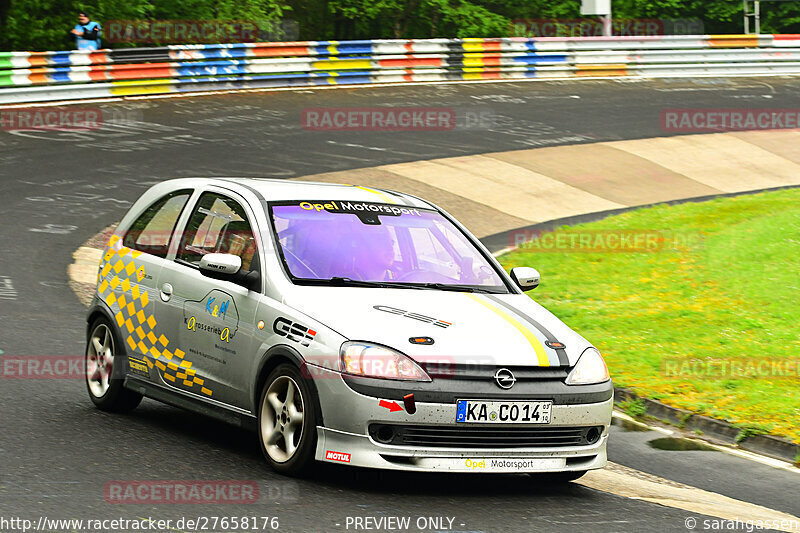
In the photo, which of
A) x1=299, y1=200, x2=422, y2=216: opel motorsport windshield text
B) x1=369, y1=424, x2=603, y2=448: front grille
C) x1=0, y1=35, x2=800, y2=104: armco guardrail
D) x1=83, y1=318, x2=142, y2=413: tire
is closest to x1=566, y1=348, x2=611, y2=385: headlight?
x1=369, y1=424, x2=603, y2=448: front grille

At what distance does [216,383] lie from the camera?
7.27 m

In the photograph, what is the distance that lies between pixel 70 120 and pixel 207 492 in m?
18.5

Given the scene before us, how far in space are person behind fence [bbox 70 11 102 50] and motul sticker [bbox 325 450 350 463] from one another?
2470 cm

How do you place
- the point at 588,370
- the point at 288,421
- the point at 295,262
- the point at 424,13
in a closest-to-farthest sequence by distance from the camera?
the point at 288,421 < the point at 588,370 < the point at 295,262 < the point at 424,13

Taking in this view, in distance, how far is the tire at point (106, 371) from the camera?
8219mm

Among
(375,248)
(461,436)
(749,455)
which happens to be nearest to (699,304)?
(749,455)

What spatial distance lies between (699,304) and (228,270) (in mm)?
7293

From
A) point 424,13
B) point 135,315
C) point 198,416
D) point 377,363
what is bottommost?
point 198,416

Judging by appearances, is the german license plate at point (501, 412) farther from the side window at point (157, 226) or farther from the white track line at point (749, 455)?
the side window at point (157, 226)

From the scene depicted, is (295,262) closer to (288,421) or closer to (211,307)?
(211,307)

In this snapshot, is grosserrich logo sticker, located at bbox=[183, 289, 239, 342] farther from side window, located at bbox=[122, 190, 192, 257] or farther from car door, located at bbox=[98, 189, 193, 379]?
side window, located at bbox=[122, 190, 192, 257]

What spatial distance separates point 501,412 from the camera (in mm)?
6391

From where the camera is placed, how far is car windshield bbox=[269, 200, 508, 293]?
727 cm

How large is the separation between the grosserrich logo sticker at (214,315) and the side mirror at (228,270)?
156 millimetres
